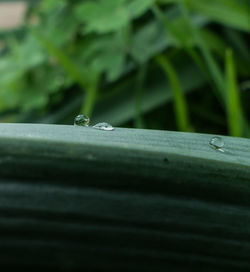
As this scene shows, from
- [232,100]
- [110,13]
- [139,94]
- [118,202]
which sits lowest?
[118,202]

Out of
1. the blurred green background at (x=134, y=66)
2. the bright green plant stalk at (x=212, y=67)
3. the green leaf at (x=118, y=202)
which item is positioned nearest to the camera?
the green leaf at (x=118, y=202)

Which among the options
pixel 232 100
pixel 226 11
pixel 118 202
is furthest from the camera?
pixel 226 11

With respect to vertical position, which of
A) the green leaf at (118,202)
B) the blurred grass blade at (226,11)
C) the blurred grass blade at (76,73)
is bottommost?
the green leaf at (118,202)

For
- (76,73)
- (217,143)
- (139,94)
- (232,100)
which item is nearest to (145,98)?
(139,94)

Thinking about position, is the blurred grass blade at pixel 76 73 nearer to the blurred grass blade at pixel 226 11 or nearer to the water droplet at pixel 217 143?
the blurred grass blade at pixel 226 11

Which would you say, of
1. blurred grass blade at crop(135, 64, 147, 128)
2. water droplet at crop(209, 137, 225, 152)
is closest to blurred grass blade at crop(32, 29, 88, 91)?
blurred grass blade at crop(135, 64, 147, 128)

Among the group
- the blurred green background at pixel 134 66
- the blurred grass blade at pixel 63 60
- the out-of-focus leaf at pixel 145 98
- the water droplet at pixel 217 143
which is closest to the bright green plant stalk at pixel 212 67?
the blurred green background at pixel 134 66

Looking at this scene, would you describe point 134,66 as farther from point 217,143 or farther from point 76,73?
point 217,143

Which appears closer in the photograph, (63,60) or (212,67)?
(212,67)
